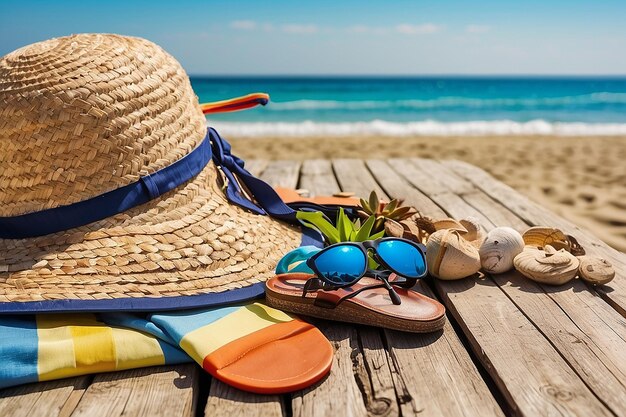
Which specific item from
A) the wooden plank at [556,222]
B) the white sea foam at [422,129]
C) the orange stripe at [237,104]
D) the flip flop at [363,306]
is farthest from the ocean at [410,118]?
the flip flop at [363,306]

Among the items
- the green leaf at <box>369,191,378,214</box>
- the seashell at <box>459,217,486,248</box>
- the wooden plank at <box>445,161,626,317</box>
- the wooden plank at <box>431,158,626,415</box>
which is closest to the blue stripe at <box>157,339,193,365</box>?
the wooden plank at <box>431,158,626,415</box>

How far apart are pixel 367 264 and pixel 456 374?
45 cm

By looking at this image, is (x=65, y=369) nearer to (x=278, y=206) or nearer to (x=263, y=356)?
(x=263, y=356)

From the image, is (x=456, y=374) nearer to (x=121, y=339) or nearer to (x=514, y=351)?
(x=514, y=351)

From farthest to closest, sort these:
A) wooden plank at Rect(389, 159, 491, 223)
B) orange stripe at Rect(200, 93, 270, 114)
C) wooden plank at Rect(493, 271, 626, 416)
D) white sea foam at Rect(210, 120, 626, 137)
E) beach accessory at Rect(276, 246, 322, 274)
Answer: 1. white sea foam at Rect(210, 120, 626, 137)
2. wooden plank at Rect(389, 159, 491, 223)
3. orange stripe at Rect(200, 93, 270, 114)
4. beach accessory at Rect(276, 246, 322, 274)
5. wooden plank at Rect(493, 271, 626, 416)

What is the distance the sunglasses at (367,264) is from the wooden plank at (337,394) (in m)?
0.21

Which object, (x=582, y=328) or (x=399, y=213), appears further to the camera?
(x=399, y=213)

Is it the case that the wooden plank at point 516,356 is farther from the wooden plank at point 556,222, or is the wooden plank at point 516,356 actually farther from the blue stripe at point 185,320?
the blue stripe at point 185,320

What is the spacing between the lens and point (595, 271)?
7.23 ft

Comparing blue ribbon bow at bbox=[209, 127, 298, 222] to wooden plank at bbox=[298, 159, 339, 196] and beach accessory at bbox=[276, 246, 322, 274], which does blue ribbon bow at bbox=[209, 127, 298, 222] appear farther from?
wooden plank at bbox=[298, 159, 339, 196]

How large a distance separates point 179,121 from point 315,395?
121 centimetres

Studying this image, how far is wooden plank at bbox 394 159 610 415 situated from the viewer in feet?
4.85

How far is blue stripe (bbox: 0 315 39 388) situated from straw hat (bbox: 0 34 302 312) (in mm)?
147

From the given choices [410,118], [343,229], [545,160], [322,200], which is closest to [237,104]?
[322,200]
